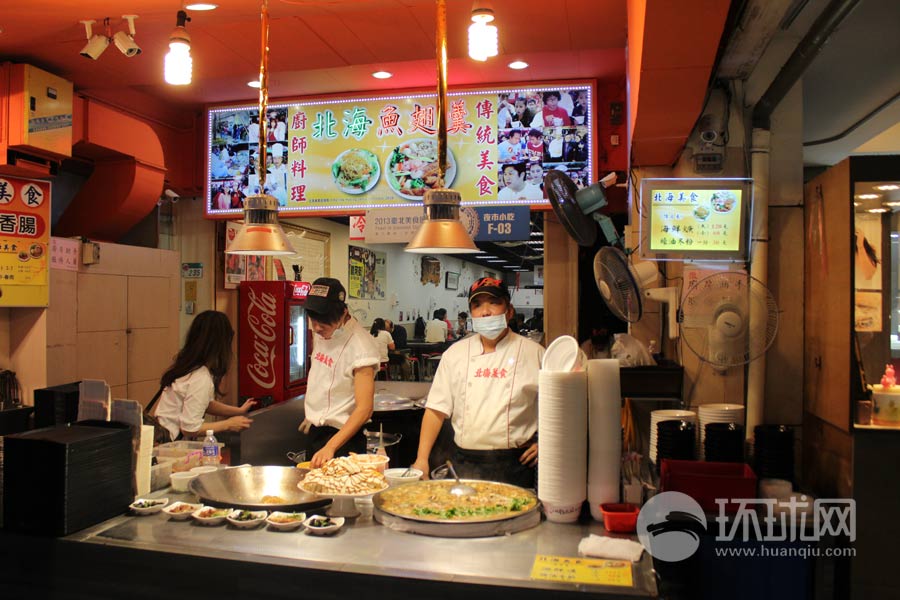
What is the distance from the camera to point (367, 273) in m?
12.4

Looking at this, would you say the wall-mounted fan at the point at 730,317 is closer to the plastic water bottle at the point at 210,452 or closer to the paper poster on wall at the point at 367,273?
the plastic water bottle at the point at 210,452

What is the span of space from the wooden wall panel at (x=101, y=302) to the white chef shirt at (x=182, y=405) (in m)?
1.85

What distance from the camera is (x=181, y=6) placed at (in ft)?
12.2

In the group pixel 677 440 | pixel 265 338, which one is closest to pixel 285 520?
pixel 677 440

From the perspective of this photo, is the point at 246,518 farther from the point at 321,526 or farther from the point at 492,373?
the point at 492,373

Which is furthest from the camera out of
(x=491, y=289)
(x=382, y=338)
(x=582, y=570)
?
(x=382, y=338)

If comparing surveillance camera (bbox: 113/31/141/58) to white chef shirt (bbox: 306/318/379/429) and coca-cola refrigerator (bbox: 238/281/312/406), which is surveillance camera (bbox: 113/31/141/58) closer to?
white chef shirt (bbox: 306/318/379/429)

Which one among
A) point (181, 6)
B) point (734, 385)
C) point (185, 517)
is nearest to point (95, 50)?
point (181, 6)

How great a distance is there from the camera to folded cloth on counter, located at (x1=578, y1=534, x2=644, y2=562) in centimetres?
213

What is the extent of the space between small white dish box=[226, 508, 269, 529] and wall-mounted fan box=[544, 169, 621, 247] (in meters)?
2.29

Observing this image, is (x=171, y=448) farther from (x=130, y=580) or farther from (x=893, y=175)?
(x=893, y=175)

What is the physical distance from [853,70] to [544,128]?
2364mm

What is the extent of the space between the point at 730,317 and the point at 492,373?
136 cm

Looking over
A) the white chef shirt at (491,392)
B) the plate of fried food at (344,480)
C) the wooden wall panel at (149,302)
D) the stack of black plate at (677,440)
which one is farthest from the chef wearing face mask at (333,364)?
the wooden wall panel at (149,302)
